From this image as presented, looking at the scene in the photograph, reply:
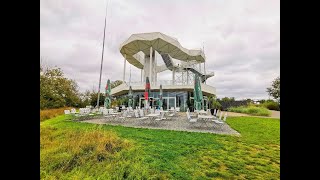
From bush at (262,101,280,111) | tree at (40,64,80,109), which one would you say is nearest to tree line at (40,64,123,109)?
tree at (40,64,80,109)

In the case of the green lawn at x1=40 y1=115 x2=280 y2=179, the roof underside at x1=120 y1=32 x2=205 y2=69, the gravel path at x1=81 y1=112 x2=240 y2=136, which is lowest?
the gravel path at x1=81 y1=112 x2=240 y2=136

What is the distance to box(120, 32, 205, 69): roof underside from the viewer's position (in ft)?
67.7

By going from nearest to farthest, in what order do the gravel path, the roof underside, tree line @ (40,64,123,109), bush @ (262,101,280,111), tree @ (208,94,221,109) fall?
1. bush @ (262,101,280,111)
2. the gravel path
3. tree line @ (40,64,123,109)
4. the roof underside
5. tree @ (208,94,221,109)

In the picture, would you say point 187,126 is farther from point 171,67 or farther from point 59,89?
point 171,67

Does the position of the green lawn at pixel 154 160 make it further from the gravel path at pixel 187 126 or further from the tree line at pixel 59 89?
the tree line at pixel 59 89

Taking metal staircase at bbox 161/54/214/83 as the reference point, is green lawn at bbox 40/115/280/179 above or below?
below

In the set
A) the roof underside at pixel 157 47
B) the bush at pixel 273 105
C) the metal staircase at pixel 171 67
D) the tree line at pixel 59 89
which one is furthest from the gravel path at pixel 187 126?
the metal staircase at pixel 171 67

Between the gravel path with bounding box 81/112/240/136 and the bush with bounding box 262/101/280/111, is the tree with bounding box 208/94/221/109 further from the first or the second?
the gravel path with bounding box 81/112/240/136

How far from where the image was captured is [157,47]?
22469 mm

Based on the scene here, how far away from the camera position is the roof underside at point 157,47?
2063cm

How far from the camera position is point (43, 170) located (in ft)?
9.53
